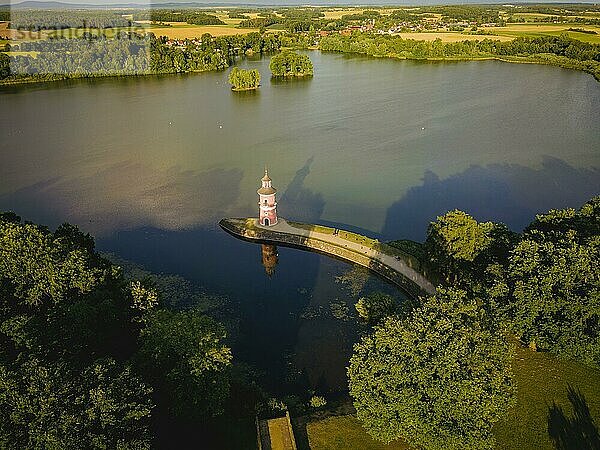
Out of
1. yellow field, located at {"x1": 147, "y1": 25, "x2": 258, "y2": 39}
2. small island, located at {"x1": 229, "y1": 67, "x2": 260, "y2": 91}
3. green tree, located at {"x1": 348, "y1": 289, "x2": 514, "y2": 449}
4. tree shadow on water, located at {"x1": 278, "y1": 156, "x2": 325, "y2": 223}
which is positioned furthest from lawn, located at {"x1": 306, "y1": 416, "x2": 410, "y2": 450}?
yellow field, located at {"x1": 147, "y1": 25, "x2": 258, "y2": 39}

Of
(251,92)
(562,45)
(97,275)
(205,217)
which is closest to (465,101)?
(251,92)

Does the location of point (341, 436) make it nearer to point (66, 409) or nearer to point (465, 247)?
point (66, 409)

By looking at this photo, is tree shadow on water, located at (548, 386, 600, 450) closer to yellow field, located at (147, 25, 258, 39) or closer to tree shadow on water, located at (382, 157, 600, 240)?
tree shadow on water, located at (382, 157, 600, 240)

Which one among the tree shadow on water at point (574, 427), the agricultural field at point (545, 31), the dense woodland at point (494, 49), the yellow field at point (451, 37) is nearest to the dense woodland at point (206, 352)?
the tree shadow on water at point (574, 427)

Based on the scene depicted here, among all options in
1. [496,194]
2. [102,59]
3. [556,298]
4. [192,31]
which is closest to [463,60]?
[102,59]

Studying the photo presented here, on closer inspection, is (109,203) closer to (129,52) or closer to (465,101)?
(465,101)
